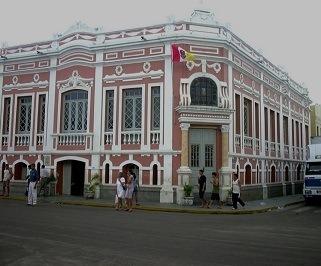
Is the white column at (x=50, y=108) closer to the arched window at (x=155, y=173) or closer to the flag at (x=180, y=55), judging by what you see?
the arched window at (x=155, y=173)

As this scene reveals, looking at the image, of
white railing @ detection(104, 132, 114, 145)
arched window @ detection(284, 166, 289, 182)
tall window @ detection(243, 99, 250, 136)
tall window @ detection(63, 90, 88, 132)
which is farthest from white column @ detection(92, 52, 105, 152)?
arched window @ detection(284, 166, 289, 182)

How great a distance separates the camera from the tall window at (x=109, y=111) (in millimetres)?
21531

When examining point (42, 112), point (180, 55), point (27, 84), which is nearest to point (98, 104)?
point (42, 112)

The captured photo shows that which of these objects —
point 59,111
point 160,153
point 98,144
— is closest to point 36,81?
point 59,111

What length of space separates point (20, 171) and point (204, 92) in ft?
40.6

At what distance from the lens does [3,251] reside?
7.90 meters

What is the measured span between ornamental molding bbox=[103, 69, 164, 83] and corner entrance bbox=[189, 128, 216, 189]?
3.37 metres

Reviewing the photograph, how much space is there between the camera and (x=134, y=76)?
20.9m

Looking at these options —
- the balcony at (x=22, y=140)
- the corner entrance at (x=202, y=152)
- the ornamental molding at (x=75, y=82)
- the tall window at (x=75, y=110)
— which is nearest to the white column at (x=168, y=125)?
the corner entrance at (x=202, y=152)

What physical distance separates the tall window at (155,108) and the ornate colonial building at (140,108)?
0.05 meters

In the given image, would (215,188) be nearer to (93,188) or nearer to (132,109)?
(132,109)

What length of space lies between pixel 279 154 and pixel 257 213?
473 inches

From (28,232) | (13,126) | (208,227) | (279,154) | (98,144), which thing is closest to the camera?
(28,232)

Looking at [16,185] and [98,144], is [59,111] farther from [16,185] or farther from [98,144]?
[16,185]
